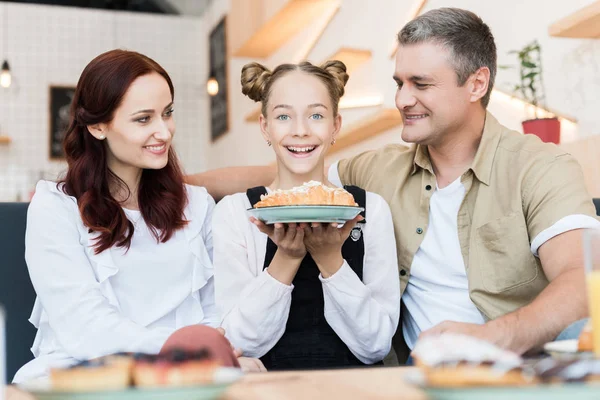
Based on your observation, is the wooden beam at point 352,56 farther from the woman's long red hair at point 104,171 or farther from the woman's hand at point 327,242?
the woman's hand at point 327,242

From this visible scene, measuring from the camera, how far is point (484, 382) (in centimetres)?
61

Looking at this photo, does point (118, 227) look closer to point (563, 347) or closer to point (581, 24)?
point (563, 347)

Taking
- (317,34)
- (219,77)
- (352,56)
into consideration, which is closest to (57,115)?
(219,77)

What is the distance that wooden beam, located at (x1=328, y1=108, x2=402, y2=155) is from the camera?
138 inches

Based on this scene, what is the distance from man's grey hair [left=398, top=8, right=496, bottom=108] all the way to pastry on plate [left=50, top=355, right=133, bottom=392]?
1549mm

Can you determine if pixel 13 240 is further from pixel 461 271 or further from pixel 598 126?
pixel 598 126

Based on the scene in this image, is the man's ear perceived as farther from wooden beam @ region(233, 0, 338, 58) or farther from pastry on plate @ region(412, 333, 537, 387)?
wooden beam @ region(233, 0, 338, 58)

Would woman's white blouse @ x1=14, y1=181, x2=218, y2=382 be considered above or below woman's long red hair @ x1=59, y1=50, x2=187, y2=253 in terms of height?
below

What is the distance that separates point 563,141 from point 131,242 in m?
1.67

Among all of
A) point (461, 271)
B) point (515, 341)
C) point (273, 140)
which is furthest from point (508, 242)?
point (273, 140)

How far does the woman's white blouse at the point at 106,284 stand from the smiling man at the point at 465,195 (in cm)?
42

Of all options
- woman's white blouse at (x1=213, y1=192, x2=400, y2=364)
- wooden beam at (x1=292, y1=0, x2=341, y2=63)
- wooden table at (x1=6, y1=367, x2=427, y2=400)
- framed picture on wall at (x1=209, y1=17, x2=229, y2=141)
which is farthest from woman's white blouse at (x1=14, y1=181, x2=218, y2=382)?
framed picture on wall at (x1=209, y1=17, x2=229, y2=141)

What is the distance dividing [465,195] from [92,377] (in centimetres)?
138

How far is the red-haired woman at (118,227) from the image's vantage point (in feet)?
5.42
